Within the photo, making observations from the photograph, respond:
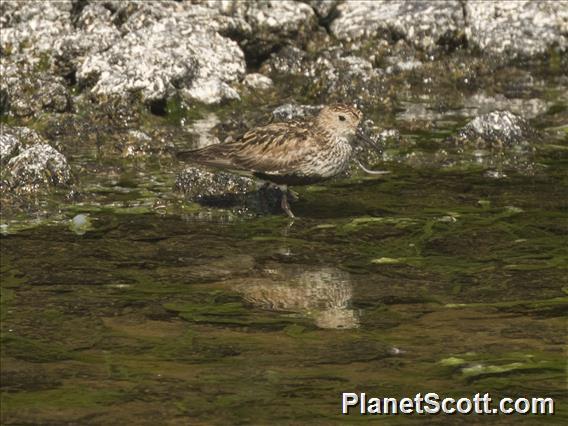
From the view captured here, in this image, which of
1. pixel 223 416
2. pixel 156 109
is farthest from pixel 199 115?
pixel 223 416

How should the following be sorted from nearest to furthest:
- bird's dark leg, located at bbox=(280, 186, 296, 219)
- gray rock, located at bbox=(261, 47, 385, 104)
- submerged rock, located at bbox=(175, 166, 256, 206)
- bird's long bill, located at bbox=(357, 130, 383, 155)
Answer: bird's dark leg, located at bbox=(280, 186, 296, 219) → submerged rock, located at bbox=(175, 166, 256, 206) → bird's long bill, located at bbox=(357, 130, 383, 155) → gray rock, located at bbox=(261, 47, 385, 104)

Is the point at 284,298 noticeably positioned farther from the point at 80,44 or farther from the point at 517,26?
the point at 517,26

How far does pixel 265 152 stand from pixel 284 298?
299cm

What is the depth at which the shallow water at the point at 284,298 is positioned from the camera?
31.6 feet

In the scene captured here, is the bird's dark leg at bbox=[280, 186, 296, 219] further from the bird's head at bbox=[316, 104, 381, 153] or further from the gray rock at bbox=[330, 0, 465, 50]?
the gray rock at bbox=[330, 0, 465, 50]

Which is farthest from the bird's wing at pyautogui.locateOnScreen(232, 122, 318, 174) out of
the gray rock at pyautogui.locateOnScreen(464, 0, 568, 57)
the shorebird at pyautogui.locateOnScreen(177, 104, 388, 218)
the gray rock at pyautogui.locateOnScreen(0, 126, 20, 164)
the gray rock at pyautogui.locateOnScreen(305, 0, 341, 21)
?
the gray rock at pyautogui.locateOnScreen(464, 0, 568, 57)

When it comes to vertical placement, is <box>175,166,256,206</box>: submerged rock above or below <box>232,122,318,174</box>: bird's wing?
below

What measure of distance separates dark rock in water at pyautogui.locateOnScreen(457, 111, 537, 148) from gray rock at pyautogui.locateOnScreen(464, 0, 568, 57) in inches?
125

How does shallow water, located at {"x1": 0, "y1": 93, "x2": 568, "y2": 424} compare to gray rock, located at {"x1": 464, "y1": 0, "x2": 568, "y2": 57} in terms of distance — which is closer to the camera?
shallow water, located at {"x1": 0, "y1": 93, "x2": 568, "y2": 424}

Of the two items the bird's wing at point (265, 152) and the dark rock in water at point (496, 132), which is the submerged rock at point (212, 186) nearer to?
the bird's wing at point (265, 152)

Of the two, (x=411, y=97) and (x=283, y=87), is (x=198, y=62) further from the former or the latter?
(x=411, y=97)

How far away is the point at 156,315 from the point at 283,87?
802 centimetres

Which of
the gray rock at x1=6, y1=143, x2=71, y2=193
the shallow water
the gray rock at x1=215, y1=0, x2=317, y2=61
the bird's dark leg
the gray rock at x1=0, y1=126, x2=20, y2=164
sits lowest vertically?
the shallow water

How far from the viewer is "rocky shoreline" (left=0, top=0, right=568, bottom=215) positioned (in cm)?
1625
